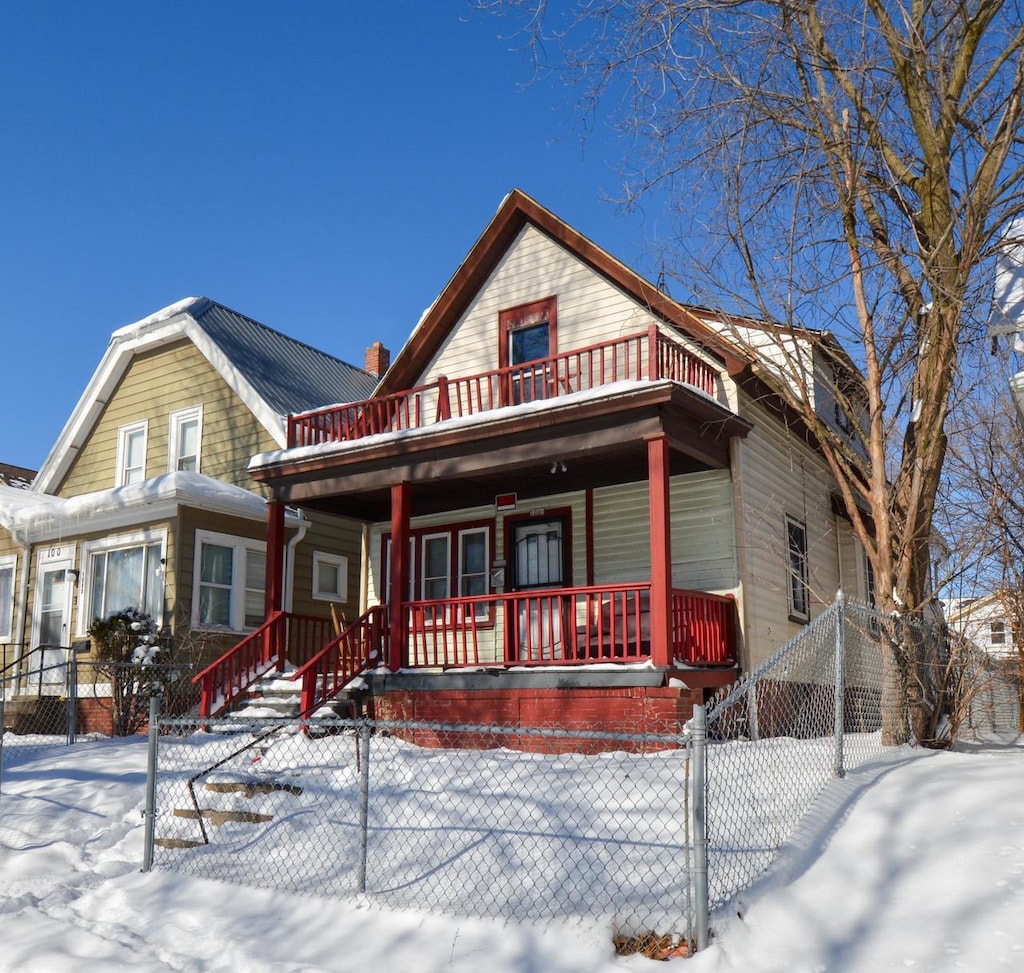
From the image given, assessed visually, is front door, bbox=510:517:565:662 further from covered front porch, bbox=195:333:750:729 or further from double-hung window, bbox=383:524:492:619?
double-hung window, bbox=383:524:492:619

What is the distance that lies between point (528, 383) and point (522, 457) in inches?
103

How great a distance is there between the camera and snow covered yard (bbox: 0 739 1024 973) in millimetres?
4723

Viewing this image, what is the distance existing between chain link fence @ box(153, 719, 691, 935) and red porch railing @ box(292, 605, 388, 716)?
4.74 feet

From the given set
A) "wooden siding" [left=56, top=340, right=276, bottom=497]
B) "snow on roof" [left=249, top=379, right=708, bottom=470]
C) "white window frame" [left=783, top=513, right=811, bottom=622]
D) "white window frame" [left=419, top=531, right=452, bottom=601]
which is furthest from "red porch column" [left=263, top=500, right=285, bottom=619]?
"white window frame" [left=783, top=513, right=811, bottom=622]

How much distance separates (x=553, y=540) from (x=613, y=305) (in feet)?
11.6

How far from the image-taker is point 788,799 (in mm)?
6738

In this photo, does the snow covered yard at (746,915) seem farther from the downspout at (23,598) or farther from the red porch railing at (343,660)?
the downspout at (23,598)

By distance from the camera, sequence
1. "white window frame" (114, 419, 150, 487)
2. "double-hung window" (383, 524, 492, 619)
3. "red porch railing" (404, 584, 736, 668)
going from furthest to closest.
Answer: "white window frame" (114, 419, 150, 487) < "double-hung window" (383, 524, 492, 619) < "red porch railing" (404, 584, 736, 668)

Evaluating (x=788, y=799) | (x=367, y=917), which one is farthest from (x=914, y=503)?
(x=367, y=917)

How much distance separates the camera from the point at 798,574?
14.6 metres

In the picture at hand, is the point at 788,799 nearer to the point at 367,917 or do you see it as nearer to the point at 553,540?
the point at 367,917

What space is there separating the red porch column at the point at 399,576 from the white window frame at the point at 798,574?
5.30 metres

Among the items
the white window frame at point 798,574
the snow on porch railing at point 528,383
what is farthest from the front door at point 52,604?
the white window frame at point 798,574

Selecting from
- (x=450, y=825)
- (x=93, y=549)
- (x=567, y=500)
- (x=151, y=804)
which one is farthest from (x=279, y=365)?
(x=450, y=825)
